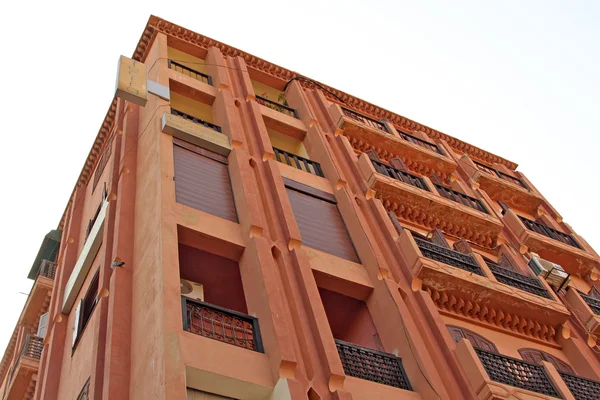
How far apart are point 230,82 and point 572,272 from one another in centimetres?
1185

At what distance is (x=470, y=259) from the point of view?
15.5 meters

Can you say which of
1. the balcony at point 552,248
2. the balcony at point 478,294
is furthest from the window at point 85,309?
the balcony at point 552,248

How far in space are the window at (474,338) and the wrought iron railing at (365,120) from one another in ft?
29.9

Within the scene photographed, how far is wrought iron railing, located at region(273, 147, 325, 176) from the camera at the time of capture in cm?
1736

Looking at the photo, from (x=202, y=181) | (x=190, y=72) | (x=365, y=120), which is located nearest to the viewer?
(x=202, y=181)

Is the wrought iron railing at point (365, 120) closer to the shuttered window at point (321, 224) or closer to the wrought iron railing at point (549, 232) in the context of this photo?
the wrought iron railing at point (549, 232)

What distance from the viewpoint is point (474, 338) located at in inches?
546

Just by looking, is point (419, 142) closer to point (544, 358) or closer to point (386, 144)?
point (386, 144)

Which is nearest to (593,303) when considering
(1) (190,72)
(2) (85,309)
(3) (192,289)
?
(3) (192,289)

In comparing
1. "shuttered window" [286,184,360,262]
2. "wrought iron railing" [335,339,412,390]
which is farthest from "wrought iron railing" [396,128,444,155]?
"wrought iron railing" [335,339,412,390]

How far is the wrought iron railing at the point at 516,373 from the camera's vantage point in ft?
38.1

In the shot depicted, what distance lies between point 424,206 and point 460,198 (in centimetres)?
218

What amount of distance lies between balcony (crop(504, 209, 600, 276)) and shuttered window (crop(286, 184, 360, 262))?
6.63 meters

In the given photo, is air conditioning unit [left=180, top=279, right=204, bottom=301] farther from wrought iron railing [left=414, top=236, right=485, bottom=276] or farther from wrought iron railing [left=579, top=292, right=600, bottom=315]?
wrought iron railing [left=579, top=292, right=600, bottom=315]
